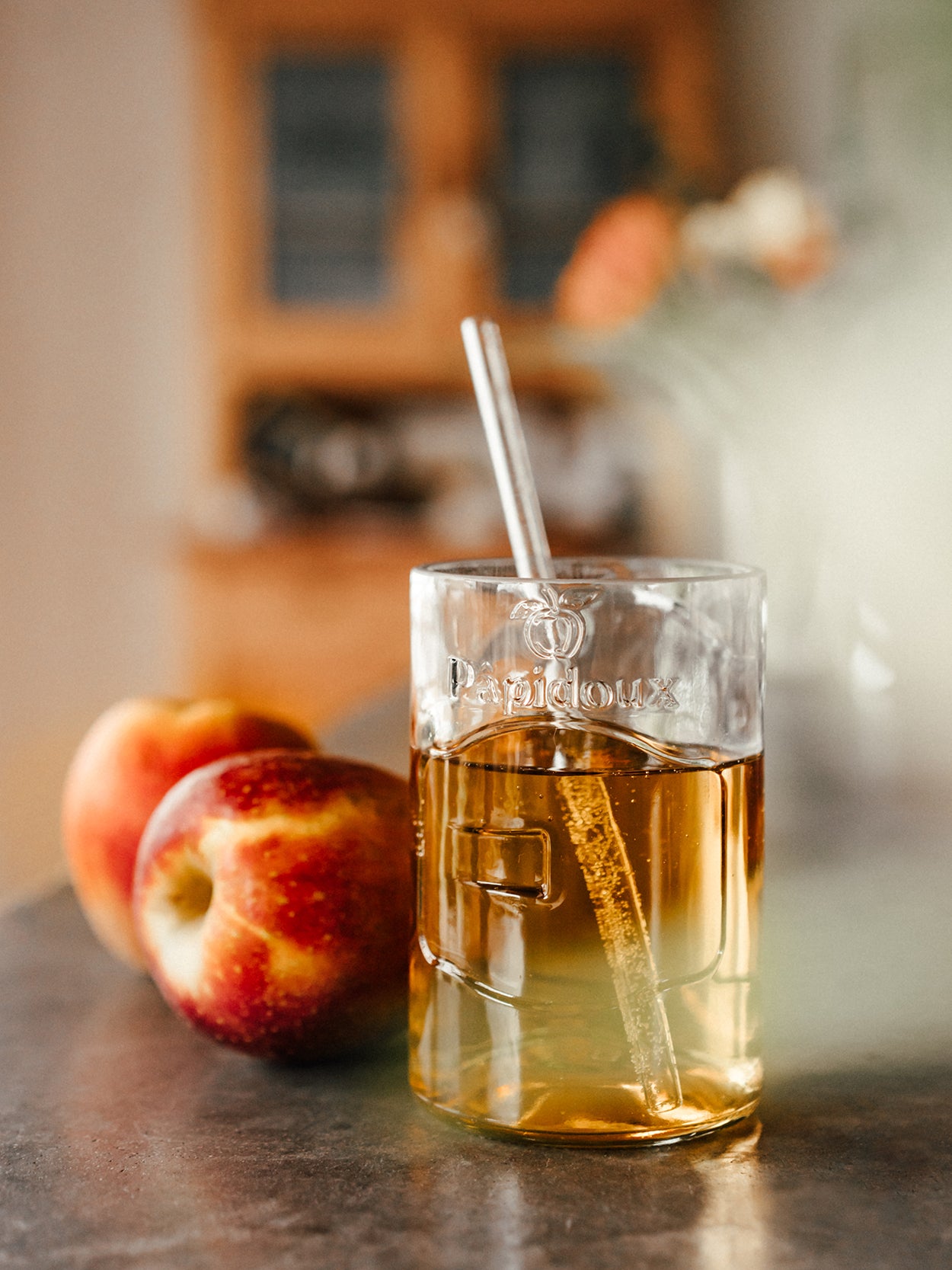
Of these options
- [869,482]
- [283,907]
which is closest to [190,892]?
[283,907]

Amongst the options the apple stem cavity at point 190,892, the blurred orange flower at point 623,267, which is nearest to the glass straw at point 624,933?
the apple stem cavity at point 190,892

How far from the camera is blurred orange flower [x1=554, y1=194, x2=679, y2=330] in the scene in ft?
3.68

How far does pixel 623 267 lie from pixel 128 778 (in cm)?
73

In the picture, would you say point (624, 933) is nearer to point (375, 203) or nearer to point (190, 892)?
point (190, 892)

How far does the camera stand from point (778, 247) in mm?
1083

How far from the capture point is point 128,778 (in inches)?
23.2

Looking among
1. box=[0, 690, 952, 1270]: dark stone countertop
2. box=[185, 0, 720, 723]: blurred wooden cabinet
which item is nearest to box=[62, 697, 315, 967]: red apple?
box=[0, 690, 952, 1270]: dark stone countertop

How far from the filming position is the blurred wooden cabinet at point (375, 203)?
3057 mm

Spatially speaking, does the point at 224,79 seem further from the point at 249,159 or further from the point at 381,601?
the point at 381,601

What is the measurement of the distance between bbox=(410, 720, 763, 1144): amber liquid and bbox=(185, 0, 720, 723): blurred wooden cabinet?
2631 millimetres

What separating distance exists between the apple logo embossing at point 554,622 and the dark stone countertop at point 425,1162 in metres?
0.16

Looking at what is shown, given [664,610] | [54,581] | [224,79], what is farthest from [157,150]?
[664,610]

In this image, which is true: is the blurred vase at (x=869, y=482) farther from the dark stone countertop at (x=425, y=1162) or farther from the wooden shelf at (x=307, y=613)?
the wooden shelf at (x=307, y=613)

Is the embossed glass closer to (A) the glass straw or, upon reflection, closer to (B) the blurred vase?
(A) the glass straw
